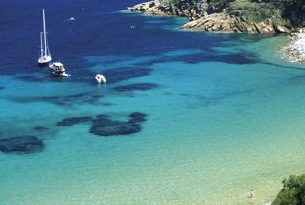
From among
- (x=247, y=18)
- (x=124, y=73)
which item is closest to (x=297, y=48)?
(x=247, y=18)

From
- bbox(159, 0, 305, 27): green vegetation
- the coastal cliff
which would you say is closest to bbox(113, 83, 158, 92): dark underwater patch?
the coastal cliff

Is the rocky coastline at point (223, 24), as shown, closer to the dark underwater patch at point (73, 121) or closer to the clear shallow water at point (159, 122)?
the clear shallow water at point (159, 122)

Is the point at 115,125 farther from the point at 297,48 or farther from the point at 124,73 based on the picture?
the point at 297,48

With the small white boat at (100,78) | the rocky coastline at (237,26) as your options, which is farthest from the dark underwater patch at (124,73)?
the rocky coastline at (237,26)

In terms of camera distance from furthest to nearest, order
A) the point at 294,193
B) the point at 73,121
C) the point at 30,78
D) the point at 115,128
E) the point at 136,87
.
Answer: the point at 30,78
the point at 136,87
the point at 73,121
the point at 115,128
the point at 294,193

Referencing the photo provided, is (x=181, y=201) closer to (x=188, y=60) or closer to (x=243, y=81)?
(x=243, y=81)

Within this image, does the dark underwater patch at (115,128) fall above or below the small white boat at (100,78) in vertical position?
below
